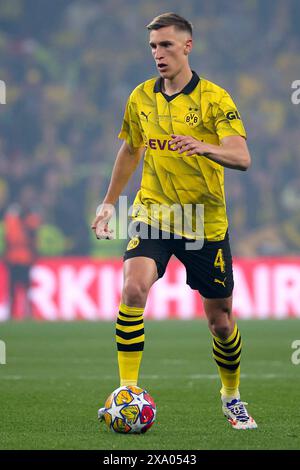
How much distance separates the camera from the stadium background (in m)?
13.5

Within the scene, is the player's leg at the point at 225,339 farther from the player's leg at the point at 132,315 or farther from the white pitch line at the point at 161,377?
the white pitch line at the point at 161,377

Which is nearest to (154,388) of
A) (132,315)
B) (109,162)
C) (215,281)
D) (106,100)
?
(215,281)

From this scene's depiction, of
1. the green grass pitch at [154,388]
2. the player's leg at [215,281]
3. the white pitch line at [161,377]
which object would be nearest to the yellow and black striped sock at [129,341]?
the green grass pitch at [154,388]

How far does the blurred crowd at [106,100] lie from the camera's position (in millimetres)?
19938

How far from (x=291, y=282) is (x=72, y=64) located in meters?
8.57

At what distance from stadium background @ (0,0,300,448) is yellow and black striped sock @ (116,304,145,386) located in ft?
12.4

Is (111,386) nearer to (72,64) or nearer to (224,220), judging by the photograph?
(224,220)

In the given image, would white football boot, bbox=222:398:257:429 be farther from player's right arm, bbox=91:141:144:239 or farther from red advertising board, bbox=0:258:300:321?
red advertising board, bbox=0:258:300:321

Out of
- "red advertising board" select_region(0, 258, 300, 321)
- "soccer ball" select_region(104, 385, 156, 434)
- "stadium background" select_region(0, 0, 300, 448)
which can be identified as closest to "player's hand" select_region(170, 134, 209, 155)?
"soccer ball" select_region(104, 385, 156, 434)

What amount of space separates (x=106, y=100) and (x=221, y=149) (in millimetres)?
17464

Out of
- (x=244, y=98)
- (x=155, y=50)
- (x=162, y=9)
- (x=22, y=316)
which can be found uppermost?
(x=162, y=9)

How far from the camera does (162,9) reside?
2395cm

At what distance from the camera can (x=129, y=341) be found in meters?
5.43

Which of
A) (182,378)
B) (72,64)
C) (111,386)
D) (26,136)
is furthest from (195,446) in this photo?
(72,64)
